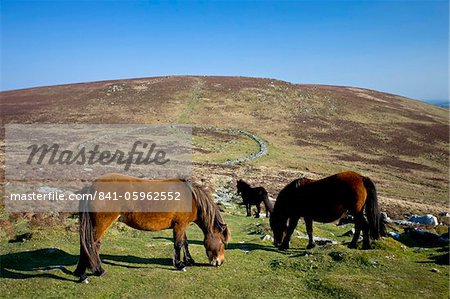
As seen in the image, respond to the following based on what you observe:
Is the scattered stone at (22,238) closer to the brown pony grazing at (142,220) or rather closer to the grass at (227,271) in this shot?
the grass at (227,271)

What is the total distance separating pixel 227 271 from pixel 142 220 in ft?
9.70

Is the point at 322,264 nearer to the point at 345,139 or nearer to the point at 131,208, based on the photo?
the point at 131,208

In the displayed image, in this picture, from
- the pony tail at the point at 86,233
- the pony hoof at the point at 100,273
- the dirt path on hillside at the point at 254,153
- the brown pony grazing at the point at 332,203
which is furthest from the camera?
the dirt path on hillside at the point at 254,153

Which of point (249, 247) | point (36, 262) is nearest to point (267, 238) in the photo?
point (249, 247)

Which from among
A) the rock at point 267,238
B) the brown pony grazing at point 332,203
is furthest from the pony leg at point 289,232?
the rock at point 267,238

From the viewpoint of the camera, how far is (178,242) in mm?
9844

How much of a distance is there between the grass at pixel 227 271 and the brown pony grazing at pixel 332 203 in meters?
0.87

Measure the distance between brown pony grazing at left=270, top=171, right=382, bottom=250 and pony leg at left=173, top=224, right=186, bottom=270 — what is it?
4270 millimetres

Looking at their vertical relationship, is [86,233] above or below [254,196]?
above

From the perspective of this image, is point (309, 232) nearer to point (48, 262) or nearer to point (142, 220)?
point (142, 220)

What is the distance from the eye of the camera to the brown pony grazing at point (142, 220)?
8758 mm

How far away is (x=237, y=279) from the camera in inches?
384


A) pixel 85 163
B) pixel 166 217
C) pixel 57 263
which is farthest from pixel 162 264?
pixel 85 163

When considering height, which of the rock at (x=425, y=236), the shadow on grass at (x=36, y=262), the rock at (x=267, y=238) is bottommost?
the rock at (x=425, y=236)
